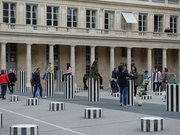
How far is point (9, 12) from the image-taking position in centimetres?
4684

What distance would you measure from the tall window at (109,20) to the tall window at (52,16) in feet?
22.1

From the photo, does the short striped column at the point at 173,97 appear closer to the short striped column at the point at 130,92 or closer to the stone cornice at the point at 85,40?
the short striped column at the point at 130,92

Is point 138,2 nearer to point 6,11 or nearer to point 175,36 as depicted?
point 175,36

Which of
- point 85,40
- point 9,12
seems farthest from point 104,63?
point 9,12

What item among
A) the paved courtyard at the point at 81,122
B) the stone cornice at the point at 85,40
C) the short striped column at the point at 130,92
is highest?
the stone cornice at the point at 85,40

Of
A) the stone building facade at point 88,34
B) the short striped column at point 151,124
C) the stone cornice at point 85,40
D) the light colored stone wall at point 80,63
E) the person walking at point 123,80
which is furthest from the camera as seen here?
the light colored stone wall at point 80,63

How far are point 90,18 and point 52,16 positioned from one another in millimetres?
5082

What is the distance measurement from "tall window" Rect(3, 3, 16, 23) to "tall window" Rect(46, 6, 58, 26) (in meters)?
4.12

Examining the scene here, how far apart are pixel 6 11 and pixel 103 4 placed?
12.2 m

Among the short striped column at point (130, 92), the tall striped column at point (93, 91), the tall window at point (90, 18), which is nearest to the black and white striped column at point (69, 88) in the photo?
the tall striped column at point (93, 91)

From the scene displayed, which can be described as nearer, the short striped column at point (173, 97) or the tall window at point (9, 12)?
the short striped column at point (173, 97)

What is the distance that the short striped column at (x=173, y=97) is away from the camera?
18953mm

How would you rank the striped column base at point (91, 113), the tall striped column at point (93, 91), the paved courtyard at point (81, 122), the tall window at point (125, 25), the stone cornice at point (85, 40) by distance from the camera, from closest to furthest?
1. the paved courtyard at point (81, 122)
2. the striped column base at point (91, 113)
3. the tall striped column at point (93, 91)
4. the stone cornice at point (85, 40)
5. the tall window at point (125, 25)

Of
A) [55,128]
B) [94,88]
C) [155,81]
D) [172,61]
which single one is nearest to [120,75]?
[94,88]
